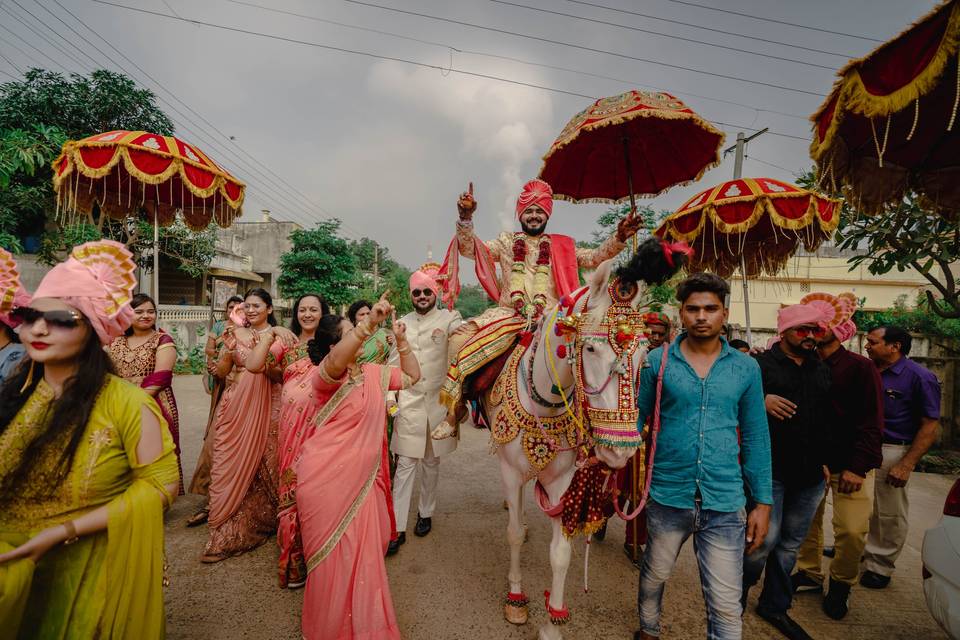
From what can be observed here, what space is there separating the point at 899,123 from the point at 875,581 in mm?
3476

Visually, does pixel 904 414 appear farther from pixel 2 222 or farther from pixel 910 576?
pixel 2 222

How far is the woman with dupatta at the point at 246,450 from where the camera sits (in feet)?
11.1

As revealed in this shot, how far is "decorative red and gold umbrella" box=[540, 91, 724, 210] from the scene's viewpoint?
316 cm

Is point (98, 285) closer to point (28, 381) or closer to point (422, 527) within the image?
point (28, 381)

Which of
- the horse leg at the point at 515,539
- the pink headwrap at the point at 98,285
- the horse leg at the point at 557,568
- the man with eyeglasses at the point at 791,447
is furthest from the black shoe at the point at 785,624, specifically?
the pink headwrap at the point at 98,285

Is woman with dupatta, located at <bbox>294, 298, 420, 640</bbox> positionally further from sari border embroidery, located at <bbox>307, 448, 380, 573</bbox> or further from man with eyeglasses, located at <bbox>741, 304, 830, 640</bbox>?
man with eyeglasses, located at <bbox>741, 304, 830, 640</bbox>

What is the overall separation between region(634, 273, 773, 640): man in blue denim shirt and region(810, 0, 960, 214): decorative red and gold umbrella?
3.65 ft

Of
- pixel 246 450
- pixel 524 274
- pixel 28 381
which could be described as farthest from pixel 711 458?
pixel 246 450

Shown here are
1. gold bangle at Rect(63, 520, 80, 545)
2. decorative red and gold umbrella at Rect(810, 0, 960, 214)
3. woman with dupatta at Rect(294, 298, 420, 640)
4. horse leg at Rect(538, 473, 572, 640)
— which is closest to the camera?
gold bangle at Rect(63, 520, 80, 545)

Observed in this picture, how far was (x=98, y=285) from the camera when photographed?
5.29ft

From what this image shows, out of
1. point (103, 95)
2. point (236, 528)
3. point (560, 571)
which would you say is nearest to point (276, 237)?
point (103, 95)

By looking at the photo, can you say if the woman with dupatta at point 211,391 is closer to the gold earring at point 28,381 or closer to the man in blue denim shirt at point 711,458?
the gold earring at point 28,381

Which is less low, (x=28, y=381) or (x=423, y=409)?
(x=28, y=381)

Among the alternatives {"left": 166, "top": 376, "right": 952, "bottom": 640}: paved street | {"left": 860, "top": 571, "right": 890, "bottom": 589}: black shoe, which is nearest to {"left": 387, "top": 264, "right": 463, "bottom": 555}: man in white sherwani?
{"left": 166, "top": 376, "right": 952, "bottom": 640}: paved street
